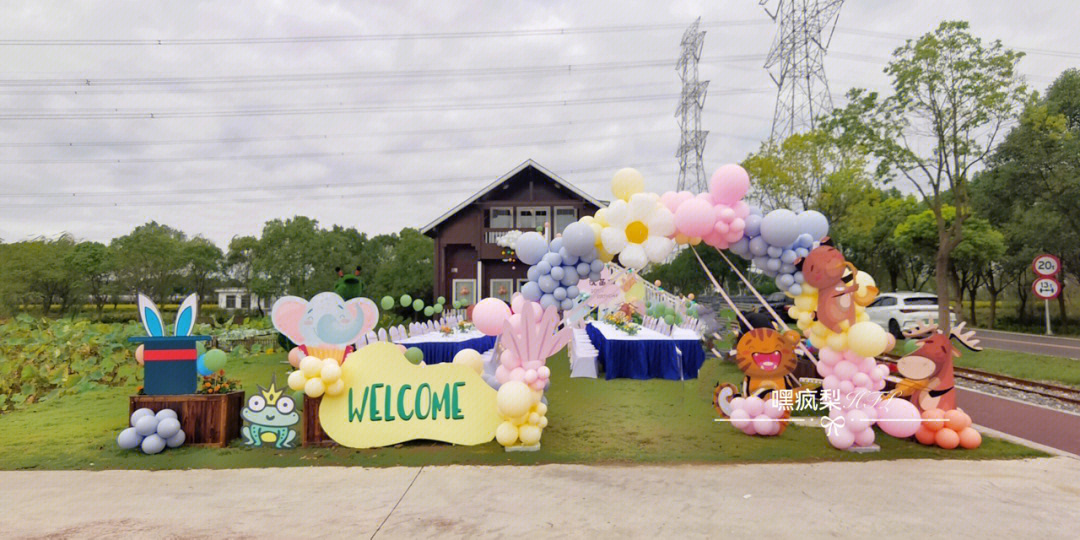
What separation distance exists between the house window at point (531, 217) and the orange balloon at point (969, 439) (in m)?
18.4

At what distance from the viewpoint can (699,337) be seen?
1255 cm

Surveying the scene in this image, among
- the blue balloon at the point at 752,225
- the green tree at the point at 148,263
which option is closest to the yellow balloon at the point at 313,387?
the blue balloon at the point at 752,225

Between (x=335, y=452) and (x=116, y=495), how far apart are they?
2.14m

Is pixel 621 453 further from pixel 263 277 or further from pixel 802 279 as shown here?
pixel 263 277

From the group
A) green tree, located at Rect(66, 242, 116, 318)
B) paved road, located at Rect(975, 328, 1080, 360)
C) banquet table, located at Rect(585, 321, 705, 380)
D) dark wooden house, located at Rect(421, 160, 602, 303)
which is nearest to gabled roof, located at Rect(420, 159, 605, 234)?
dark wooden house, located at Rect(421, 160, 602, 303)

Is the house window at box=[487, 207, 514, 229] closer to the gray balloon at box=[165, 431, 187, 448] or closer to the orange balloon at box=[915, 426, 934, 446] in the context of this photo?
the gray balloon at box=[165, 431, 187, 448]

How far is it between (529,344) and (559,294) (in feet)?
2.38

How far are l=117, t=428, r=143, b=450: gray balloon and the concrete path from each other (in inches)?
26.8

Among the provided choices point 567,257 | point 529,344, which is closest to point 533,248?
point 567,257

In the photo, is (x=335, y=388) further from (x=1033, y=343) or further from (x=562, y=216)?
(x=1033, y=343)

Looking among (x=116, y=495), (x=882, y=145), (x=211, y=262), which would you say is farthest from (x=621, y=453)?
(x=211, y=262)

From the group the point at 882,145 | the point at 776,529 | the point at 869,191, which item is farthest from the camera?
the point at 869,191

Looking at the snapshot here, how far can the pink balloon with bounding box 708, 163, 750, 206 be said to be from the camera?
23.7ft

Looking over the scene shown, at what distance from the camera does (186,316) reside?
7.43 metres
